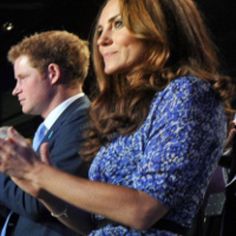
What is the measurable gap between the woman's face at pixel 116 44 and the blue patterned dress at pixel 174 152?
13 centimetres

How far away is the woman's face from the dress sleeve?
0.47 ft

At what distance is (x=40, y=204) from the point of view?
1.92 meters

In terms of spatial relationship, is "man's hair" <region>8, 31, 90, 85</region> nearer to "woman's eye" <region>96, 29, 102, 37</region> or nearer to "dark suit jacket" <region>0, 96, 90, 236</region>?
"dark suit jacket" <region>0, 96, 90, 236</region>

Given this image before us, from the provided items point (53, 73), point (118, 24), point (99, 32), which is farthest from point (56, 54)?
point (118, 24)

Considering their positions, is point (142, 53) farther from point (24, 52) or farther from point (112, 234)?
point (24, 52)

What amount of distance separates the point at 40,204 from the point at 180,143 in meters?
0.75

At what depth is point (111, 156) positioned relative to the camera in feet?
4.65

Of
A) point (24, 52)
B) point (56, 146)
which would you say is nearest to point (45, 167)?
point (56, 146)

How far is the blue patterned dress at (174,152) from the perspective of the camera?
50.6 inches

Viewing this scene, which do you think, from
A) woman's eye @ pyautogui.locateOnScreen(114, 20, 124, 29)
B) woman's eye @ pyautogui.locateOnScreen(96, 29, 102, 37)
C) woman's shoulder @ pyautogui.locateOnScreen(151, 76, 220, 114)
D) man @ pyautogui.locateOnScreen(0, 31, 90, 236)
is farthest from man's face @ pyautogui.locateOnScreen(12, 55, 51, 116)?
woman's shoulder @ pyautogui.locateOnScreen(151, 76, 220, 114)

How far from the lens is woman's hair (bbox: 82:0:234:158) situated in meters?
1.42

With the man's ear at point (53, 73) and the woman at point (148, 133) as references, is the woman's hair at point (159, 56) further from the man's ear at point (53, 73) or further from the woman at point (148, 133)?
the man's ear at point (53, 73)

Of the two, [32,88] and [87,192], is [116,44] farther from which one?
[32,88]

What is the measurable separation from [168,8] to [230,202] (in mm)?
482
